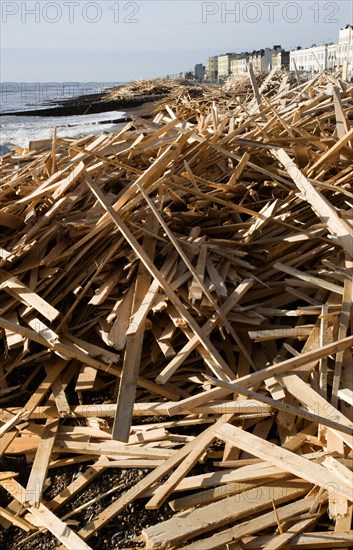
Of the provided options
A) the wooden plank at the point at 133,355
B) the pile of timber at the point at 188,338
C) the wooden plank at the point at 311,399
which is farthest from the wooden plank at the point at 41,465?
the wooden plank at the point at 311,399

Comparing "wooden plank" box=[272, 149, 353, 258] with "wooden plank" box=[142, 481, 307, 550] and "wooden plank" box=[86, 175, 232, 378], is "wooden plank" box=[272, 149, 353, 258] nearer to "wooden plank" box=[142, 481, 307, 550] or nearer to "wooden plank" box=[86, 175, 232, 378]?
"wooden plank" box=[86, 175, 232, 378]

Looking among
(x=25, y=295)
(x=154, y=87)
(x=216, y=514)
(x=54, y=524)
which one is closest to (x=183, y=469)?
(x=216, y=514)

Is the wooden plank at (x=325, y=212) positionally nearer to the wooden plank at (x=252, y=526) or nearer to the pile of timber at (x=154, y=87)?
the wooden plank at (x=252, y=526)

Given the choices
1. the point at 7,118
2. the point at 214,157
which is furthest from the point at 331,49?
the point at 214,157

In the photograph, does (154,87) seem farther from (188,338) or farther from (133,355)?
(133,355)

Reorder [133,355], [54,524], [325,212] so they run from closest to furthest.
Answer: [54,524], [133,355], [325,212]

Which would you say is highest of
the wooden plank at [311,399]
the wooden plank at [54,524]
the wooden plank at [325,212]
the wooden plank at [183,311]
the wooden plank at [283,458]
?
the wooden plank at [325,212]

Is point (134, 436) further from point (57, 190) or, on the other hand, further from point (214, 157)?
point (214, 157)

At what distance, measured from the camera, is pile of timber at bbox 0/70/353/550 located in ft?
7.96

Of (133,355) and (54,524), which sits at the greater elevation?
(133,355)

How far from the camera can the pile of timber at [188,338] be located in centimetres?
243

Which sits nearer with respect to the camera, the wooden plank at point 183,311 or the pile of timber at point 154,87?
the wooden plank at point 183,311

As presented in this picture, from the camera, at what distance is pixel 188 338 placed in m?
3.12

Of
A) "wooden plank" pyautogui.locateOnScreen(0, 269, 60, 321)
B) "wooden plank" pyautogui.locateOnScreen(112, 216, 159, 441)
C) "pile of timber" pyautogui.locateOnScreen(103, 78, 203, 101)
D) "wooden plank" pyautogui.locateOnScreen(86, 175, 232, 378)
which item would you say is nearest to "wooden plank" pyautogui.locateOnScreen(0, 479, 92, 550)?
"wooden plank" pyautogui.locateOnScreen(112, 216, 159, 441)
